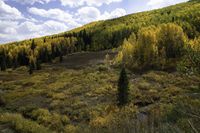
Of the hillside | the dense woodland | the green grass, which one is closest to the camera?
the hillside

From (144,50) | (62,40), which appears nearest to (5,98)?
(144,50)

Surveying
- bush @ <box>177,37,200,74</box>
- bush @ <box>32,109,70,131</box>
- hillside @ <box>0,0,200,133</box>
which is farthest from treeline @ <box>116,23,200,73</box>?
bush @ <box>177,37,200,74</box>

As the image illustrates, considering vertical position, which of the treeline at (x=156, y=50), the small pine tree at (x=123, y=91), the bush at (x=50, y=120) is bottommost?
the bush at (x=50, y=120)

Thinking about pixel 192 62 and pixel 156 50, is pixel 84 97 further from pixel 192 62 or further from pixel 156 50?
pixel 192 62

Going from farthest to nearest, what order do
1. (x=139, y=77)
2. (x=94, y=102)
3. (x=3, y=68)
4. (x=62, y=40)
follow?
(x=62, y=40) → (x=3, y=68) → (x=139, y=77) → (x=94, y=102)

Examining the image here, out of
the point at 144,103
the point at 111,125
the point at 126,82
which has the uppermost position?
the point at 111,125

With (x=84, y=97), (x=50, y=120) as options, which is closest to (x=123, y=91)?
(x=84, y=97)

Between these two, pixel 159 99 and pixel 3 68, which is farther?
pixel 3 68

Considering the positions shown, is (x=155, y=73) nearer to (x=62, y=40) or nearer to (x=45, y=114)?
(x=45, y=114)

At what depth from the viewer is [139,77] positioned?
5938 centimetres

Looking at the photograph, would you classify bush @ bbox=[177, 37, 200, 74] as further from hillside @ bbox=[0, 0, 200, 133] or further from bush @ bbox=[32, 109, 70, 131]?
bush @ bbox=[32, 109, 70, 131]

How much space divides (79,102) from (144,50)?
37087 mm

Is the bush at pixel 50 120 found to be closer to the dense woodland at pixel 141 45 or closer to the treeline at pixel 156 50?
the dense woodland at pixel 141 45

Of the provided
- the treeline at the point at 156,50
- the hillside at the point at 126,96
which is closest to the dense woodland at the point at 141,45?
the treeline at the point at 156,50
